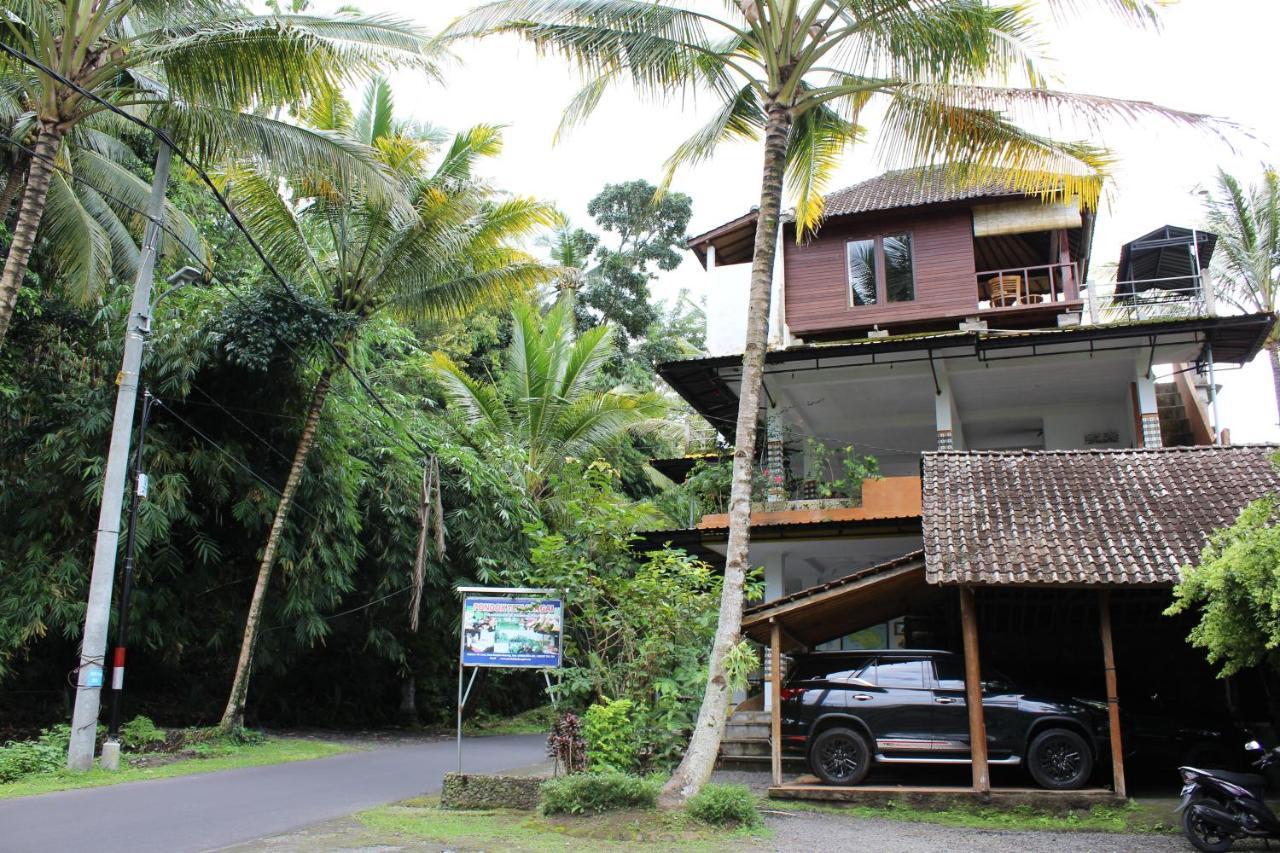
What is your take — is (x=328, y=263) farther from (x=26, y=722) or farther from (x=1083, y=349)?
(x=1083, y=349)

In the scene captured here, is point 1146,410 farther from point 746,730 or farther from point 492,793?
point 492,793

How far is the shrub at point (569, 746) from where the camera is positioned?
33.5ft

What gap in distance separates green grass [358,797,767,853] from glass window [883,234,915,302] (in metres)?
A: 12.3

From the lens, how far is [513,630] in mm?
10453

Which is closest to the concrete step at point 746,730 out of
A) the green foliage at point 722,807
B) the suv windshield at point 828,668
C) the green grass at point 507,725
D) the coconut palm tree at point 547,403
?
the suv windshield at point 828,668

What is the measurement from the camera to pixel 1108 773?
11508mm

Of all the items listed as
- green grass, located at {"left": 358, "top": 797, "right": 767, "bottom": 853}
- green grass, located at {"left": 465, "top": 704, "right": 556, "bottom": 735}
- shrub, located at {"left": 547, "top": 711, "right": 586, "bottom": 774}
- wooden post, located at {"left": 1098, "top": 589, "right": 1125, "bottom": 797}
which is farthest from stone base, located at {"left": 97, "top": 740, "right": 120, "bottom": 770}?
wooden post, located at {"left": 1098, "top": 589, "right": 1125, "bottom": 797}

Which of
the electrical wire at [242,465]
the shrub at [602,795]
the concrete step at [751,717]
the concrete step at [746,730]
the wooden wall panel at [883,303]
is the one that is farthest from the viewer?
the wooden wall panel at [883,303]

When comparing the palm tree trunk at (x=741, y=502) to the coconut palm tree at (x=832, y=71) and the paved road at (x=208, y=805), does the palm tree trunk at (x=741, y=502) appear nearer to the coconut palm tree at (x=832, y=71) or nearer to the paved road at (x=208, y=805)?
the coconut palm tree at (x=832, y=71)

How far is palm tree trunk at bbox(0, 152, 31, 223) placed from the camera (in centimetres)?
1518

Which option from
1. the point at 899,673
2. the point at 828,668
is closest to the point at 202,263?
the point at 828,668

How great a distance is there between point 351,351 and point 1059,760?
12643 mm

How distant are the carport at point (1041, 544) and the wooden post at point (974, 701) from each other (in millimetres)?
12

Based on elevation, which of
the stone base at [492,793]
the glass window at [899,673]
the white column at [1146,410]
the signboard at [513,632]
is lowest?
the stone base at [492,793]
